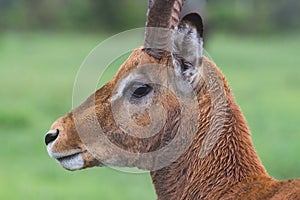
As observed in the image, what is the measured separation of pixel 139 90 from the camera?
16.8 feet

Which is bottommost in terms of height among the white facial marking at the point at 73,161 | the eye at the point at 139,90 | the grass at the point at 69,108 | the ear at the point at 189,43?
the grass at the point at 69,108

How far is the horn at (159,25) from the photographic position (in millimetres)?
5004

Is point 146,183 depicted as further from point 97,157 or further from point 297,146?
point 97,157

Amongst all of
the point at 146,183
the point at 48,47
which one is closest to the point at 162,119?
the point at 146,183

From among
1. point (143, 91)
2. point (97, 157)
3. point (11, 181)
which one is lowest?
point (11, 181)

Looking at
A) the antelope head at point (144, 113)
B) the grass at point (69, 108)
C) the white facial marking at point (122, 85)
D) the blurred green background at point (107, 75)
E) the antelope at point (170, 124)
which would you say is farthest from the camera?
the blurred green background at point (107, 75)

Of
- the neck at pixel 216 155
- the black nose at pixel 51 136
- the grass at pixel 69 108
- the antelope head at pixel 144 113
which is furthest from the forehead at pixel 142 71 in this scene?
the grass at pixel 69 108

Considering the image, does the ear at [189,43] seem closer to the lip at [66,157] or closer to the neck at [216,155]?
the neck at [216,155]

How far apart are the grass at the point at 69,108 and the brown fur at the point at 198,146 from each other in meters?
4.31

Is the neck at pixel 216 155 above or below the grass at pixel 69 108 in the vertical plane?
above

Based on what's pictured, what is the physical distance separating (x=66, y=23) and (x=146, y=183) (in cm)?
3244

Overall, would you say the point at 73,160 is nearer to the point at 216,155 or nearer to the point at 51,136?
the point at 51,136

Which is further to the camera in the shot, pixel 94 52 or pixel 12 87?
pixel 12 87

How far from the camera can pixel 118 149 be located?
5.12 m
